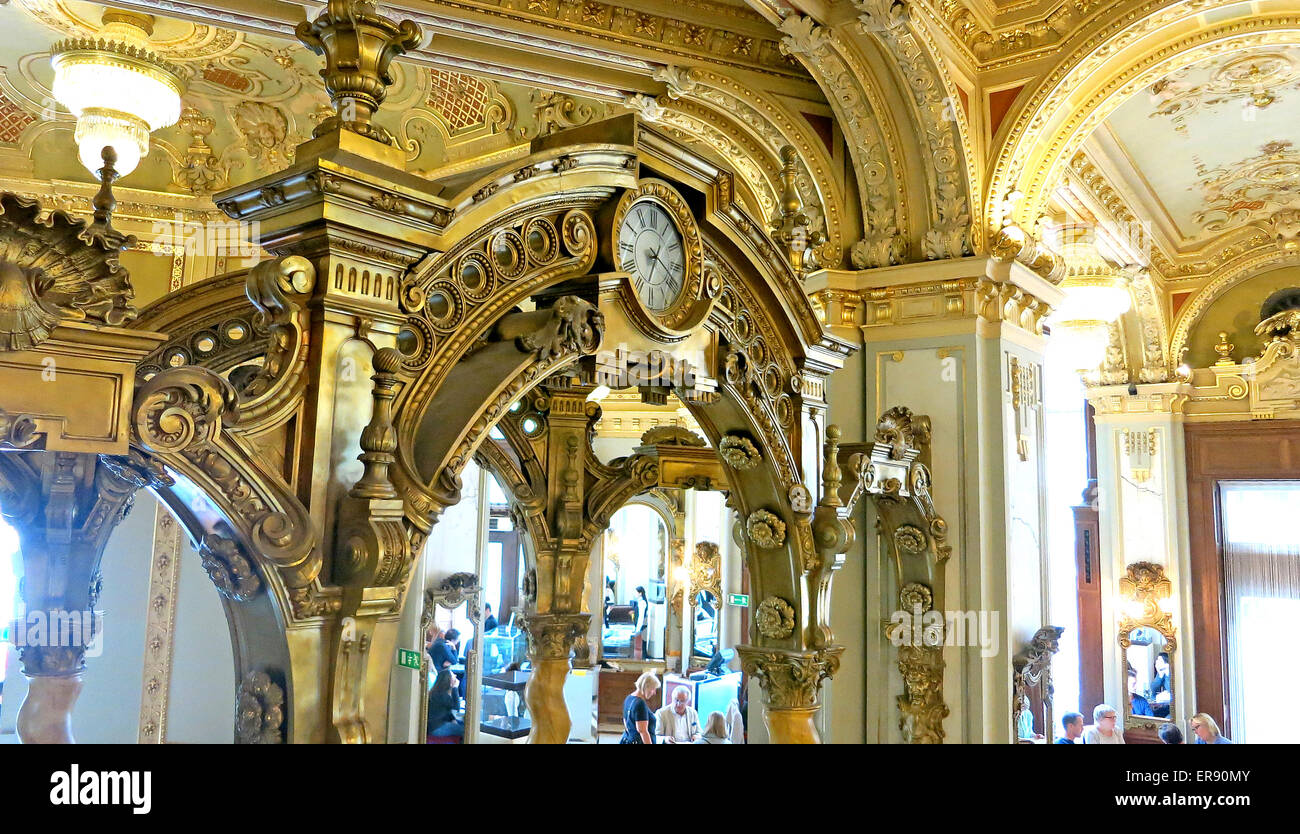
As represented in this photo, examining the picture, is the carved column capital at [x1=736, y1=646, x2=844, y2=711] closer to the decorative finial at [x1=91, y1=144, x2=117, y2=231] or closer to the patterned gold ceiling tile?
the decorative finial at [x1=91, y1=144, x2=117, y2=231]

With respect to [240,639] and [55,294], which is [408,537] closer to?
[240,639]

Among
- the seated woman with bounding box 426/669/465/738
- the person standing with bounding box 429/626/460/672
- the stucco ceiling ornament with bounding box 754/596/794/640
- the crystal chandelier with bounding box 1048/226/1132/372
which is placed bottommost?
the seated woman with bounding box 426/669/465/738

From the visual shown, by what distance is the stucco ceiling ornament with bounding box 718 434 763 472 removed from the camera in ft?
12.9

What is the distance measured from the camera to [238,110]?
8.34 metres

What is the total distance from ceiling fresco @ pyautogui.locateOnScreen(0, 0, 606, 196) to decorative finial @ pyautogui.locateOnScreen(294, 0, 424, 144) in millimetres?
5127

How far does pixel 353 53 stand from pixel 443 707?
6330 millimetres

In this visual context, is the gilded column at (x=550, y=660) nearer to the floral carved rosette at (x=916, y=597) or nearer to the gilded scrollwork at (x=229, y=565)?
the floral carved rosette at (x=916, y=597)

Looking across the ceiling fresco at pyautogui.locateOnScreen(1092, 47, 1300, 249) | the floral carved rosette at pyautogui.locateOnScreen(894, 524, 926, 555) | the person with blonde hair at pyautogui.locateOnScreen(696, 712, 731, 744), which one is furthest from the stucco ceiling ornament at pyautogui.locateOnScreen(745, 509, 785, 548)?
the person with blonde hair at pyautogui.locateOnScreen(696, 712, 731, 744)

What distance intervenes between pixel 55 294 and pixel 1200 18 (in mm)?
6871

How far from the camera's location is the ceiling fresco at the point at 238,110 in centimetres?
707

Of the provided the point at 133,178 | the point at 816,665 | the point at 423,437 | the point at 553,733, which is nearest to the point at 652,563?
the point at 133,178

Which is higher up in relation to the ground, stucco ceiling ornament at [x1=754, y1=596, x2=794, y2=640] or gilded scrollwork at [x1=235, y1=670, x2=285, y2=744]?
stucco ceiling ornament at [x1=754, y1=596, x2=794, y2=640]

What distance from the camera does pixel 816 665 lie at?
13.1 feet

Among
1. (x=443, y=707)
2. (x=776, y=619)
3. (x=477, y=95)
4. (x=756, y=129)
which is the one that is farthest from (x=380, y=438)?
(x=477, y=95)
